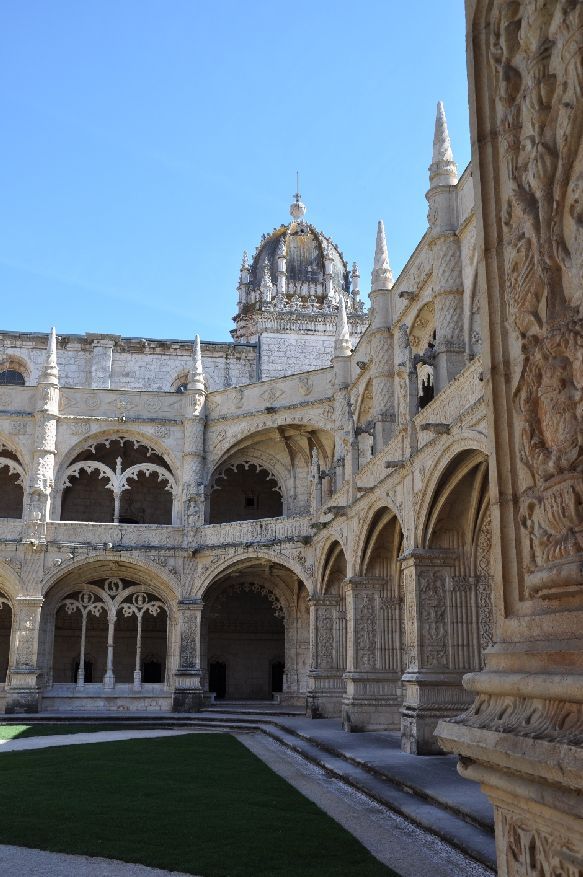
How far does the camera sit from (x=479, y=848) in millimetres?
7059

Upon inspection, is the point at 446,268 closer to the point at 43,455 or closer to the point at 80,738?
the point at 80,738

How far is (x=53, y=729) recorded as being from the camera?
66.4ft

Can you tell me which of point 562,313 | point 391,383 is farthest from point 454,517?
point 562,313

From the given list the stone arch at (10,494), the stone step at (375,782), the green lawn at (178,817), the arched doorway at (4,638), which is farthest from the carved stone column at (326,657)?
the stone arch at (10,494)

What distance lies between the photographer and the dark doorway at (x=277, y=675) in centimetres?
3120

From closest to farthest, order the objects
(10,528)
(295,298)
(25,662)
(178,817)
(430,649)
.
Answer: (178,817)
(430,649)
(25,662)
(10,528)
(295,298)

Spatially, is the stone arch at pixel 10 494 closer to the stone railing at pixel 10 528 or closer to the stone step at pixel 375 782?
the stone railing at pixel 10 528

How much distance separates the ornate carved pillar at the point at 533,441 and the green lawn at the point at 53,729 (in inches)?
674

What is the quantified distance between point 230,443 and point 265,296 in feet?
31.3

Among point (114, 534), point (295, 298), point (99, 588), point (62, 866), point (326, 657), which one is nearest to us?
point (62, 866)

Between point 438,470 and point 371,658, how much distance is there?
657 cm

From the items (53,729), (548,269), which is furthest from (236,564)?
(548,269)

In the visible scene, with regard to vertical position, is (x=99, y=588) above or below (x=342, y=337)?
below

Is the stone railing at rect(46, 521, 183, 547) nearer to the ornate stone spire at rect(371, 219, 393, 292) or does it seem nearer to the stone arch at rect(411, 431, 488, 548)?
the ornate stone spire at rect(371, 219, 393, 292)
